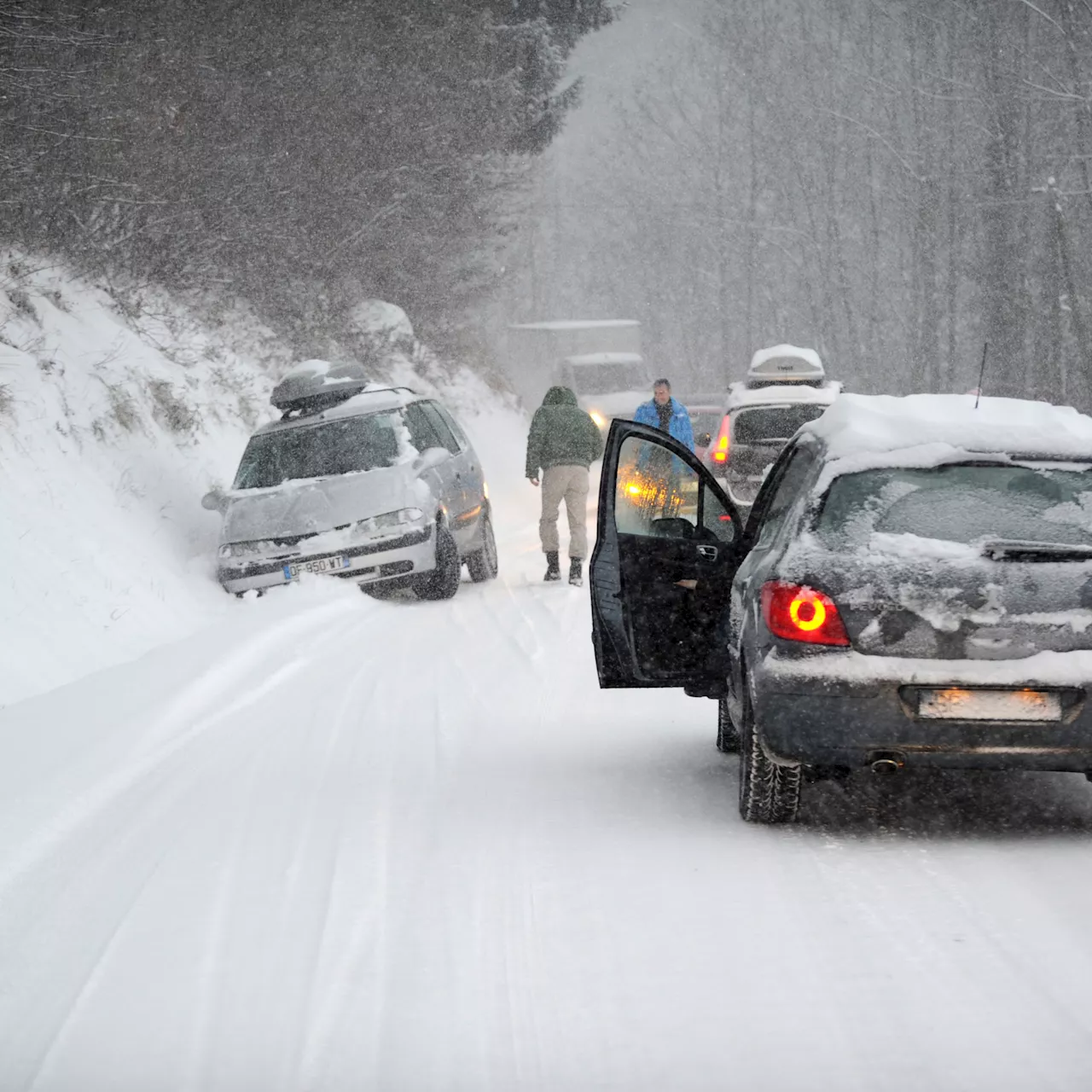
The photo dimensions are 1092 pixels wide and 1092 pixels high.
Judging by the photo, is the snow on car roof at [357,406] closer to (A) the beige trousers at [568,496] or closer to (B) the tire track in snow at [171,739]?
(A) the beige trousers at [568,496]

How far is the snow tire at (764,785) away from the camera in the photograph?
6.14m

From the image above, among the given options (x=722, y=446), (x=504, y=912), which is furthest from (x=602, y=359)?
(x=504, y=912)

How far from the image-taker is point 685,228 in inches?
3046

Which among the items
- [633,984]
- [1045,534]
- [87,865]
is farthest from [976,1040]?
[87,865]

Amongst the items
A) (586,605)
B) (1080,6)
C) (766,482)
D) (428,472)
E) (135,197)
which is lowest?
(586,605)

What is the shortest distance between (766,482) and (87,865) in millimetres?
3388

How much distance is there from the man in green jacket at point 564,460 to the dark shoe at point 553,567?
0.07m

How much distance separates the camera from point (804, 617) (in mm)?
5789

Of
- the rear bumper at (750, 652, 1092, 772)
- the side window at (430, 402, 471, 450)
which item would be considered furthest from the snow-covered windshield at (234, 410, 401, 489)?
the rear bumper at (750, 652, 1092, 772)

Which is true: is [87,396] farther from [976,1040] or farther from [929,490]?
[976,1040]

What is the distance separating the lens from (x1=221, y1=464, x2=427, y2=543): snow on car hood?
555 inches

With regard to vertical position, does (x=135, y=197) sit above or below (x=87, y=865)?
above

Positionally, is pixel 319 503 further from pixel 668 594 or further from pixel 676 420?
pixel 668 594

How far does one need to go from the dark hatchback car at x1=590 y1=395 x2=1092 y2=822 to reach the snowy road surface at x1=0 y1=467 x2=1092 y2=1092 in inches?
16.2
